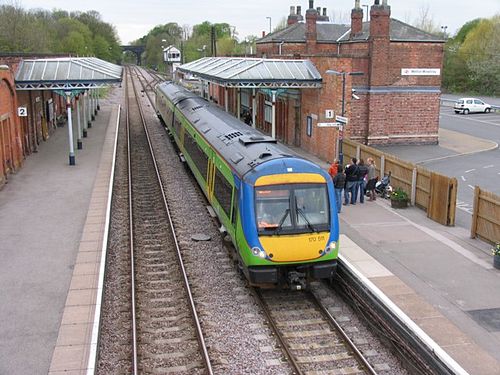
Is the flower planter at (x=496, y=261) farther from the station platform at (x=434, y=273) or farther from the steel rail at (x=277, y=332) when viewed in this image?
the steel rail at (x=277, y=332)

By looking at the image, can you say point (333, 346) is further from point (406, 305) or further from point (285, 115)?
point (285, 115)

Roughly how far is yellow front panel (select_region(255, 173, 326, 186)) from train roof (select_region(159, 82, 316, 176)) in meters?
0.45

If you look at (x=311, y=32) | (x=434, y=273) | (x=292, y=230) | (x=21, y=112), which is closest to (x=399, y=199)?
(x=434, y=273)

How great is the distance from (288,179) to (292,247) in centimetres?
121

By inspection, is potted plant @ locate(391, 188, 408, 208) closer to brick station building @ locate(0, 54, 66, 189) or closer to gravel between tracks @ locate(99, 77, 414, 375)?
gravel between tracks @ locate(99, 77, 414, 375)

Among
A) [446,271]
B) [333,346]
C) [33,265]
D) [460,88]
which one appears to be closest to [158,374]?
[333,346]

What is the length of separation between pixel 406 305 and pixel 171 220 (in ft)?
24.7

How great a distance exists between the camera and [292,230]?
1002 cm

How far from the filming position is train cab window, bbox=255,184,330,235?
10.0 m

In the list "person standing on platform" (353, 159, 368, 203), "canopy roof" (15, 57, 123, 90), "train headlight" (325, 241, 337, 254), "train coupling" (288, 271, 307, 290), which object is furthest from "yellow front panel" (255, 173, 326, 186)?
"canopy roof" (15, 57, 123, 90)

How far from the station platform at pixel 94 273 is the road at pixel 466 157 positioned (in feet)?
8.37

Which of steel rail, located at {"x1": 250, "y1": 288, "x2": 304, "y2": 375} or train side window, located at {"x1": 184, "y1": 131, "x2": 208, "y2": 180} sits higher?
train side window, located at {"x1": 184, "y1": 131, "x2": 208, "y2": 180}

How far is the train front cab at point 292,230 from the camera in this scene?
9.92 m

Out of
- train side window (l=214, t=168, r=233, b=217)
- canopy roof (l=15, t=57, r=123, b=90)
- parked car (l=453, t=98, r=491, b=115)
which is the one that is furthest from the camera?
parked car (l=453, t=98, r=491, b=115)
